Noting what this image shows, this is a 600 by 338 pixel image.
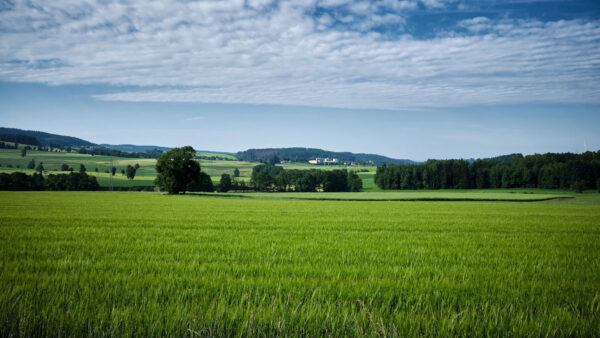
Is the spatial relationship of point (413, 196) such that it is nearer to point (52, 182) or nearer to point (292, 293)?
point (292, 293)

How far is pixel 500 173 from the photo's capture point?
129250mm

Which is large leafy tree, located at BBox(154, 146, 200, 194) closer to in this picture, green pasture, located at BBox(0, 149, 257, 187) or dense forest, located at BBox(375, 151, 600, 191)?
green pasture, located at BBox(0, 149, 257, 187)

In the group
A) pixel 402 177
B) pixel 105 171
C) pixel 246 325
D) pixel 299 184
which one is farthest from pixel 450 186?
pixel 105 171

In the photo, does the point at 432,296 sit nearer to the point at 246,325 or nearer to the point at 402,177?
the point at 246,325

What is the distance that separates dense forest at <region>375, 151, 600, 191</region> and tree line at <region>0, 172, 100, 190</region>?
11704cm

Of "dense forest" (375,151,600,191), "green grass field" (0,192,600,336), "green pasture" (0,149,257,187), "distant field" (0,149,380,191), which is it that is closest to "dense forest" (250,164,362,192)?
"distant field" (0,149,380,191)

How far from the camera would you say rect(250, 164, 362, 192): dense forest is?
4921 inches

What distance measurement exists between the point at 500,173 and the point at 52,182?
168m

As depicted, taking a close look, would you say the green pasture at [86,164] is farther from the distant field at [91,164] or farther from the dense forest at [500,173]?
the dense forest at [500,173]

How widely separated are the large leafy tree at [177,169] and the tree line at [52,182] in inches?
1640

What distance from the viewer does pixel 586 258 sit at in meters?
8.15

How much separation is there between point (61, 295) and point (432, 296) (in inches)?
210

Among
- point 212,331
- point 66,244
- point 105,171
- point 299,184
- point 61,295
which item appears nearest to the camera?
point 212,331

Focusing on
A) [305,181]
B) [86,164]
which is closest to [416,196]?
[305,181]
